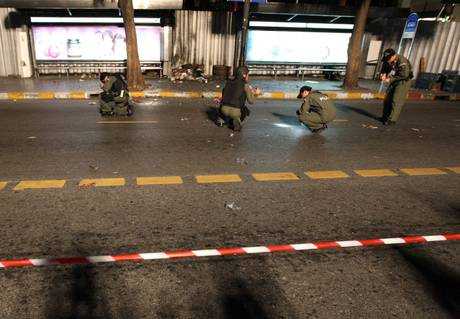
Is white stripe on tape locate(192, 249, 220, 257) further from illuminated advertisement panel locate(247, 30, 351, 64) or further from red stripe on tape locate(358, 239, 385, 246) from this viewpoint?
illuminated advertisement panel locate(247, 30, 351, 64)

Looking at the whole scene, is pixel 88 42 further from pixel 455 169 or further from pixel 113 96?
pixel 455 169

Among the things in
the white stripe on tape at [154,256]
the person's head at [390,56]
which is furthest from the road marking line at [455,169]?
the white stripe on tape at [154,256]

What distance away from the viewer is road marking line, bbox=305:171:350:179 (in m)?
5.64

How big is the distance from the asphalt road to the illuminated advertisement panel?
11.3 metres

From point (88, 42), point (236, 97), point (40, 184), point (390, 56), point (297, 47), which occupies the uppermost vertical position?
point (297, 47)

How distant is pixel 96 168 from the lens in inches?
224

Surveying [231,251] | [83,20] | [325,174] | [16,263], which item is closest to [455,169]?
[325,174]

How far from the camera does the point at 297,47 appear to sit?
61.1 feet

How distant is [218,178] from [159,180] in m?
0.87

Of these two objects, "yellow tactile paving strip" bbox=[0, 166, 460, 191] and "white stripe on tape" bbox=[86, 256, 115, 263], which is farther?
"yellow tactile paving strip" bbox=[0, 166, 460, 191]

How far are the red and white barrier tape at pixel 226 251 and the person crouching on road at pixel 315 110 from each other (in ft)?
14.9

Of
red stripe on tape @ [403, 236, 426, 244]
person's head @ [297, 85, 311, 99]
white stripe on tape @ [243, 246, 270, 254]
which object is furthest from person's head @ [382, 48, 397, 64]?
white stripe on tape @ [243, 246, 270, 254]

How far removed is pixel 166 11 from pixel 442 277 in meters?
16.3

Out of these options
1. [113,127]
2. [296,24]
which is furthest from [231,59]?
[113,127]
